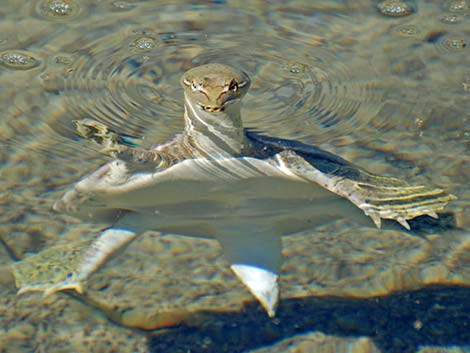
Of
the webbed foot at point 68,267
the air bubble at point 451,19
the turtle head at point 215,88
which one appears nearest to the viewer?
the turtle head at point 215,88

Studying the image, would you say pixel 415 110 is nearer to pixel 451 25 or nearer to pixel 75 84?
pixel 451 25

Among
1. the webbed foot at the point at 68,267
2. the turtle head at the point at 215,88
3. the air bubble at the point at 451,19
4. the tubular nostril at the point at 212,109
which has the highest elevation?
the turtle head at the point at 215,88

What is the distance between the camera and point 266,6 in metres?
4.32

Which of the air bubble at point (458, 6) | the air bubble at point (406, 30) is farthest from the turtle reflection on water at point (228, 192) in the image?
the air bubble at point (458, 6)

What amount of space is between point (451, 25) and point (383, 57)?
1.95 feet

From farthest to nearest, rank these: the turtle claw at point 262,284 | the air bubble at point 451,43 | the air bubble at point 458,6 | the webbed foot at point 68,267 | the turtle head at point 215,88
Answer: the air bubble at point 458,6, the air bubble at point 451,43, the webbed foot at point 68,267, the turtle claw at point 262,284, the turtle head at point 215,88

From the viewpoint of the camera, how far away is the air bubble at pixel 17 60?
3697 millimetres

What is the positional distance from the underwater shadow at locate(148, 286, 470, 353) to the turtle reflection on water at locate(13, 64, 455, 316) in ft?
0.36

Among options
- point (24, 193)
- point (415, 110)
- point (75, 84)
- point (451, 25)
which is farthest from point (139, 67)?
point (451, 25)

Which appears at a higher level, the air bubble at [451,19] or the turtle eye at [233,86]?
the turtle eye at [233,86]

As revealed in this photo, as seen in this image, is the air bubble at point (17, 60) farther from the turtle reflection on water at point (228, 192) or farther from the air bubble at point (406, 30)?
the air bubble at point (406, 30)

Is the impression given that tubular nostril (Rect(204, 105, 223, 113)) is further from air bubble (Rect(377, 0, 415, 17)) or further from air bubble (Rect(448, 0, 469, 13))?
air bubble (Rect(448, 0, 469, 13))

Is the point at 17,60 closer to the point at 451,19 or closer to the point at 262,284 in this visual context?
A: the point at 262,284

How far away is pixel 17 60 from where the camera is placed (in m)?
3.74
